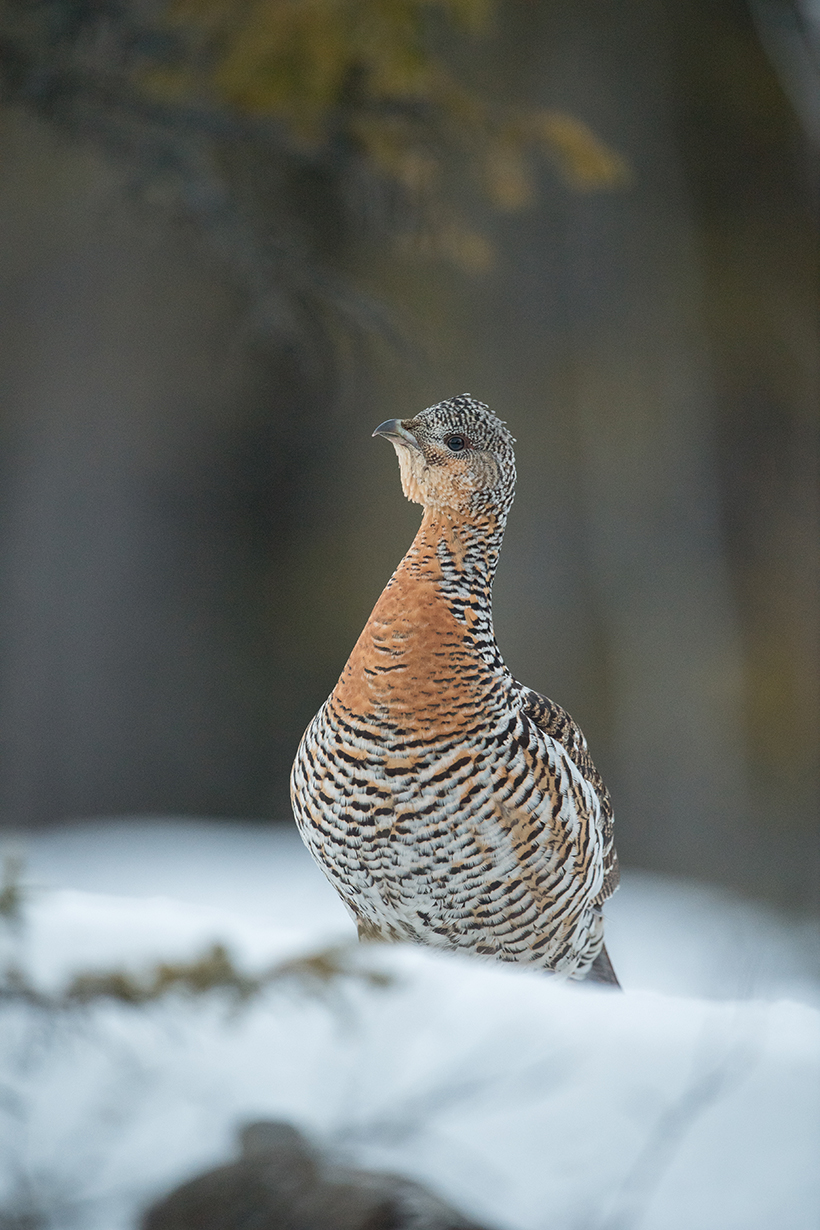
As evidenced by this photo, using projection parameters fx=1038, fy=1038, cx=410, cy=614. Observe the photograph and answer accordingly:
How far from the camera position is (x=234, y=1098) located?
0.94 m

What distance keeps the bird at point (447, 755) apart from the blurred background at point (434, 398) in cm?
145

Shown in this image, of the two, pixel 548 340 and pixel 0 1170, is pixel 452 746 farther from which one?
pixel 548 340

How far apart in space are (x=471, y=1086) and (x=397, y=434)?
568 mm

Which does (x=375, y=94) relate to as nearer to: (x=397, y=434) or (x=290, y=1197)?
(x=397, y=434)

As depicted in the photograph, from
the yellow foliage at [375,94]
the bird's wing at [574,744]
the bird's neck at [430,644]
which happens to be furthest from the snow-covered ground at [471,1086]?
the yellow foliage at [375,94]

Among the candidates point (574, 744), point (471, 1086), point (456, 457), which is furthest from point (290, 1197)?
point (456, 457)

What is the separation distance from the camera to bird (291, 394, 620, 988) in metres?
0.90

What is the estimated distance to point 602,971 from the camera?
1.10 metres

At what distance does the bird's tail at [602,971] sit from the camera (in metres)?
1.10

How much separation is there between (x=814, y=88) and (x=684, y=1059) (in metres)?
2.70

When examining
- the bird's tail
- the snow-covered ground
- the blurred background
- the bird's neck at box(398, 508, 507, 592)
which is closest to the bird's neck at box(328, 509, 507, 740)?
the bird's neck at box(398, 508, 507, 592)

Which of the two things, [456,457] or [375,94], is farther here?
[375,94]

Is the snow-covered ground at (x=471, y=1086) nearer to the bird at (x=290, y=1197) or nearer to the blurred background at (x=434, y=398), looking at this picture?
the bird at (x=290, y=1197)

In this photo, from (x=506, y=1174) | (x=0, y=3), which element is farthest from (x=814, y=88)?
(x=506, y=1174)
